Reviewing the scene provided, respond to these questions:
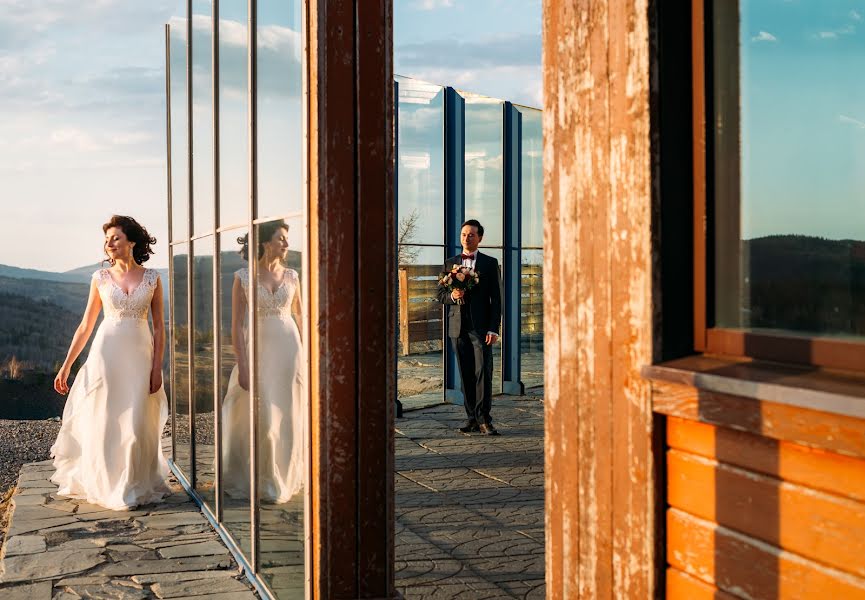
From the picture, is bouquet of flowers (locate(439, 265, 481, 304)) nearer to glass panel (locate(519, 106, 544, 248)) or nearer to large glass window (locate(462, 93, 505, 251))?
large glass window (locate(462, 93, 505, 251))

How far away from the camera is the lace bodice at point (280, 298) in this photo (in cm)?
487

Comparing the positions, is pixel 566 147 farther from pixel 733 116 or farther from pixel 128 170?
→ pixel 128 170

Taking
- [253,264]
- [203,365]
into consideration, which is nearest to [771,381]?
[253,264]

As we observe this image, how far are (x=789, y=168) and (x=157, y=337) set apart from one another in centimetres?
670

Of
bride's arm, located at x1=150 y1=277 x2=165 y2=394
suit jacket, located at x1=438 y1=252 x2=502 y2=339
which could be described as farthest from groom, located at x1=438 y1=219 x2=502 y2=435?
bride's arm, located at x1=150 y1=277 x2=165 y2=394

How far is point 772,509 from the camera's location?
6.61ft

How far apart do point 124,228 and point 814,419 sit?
706 cm

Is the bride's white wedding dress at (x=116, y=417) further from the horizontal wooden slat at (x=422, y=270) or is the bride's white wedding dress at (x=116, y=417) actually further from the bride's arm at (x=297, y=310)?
the horizontal wooden slat at (x=422, y=270)

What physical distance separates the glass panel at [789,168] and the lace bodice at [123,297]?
651cm

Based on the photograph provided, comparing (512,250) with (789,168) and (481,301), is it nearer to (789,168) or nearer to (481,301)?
(481,301)

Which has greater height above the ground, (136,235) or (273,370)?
(136,235)

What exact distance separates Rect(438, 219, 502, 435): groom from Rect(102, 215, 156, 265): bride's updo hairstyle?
124 inches

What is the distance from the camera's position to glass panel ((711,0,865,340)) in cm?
204

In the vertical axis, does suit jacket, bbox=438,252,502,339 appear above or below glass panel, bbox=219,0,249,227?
below
